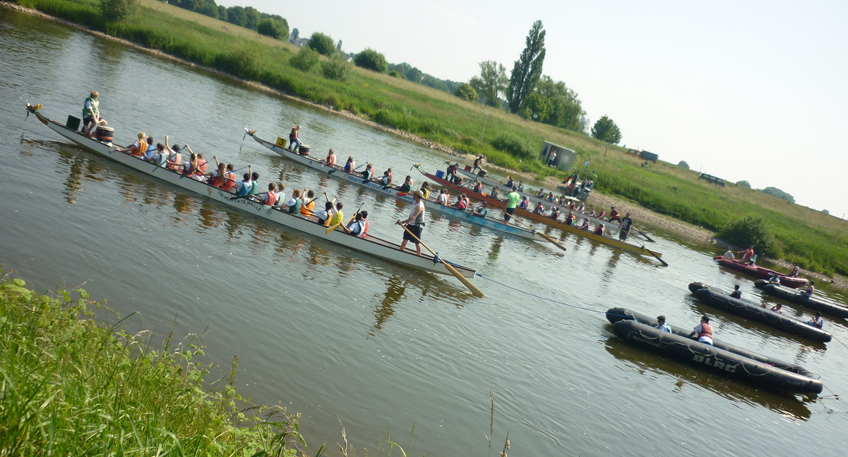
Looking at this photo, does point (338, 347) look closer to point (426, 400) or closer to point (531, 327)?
point (426, 400)

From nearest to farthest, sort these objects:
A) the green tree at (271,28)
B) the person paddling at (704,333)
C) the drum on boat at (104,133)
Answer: the person paddling at (704,333)
the drum on boat at (104,133)
the green tree at (271,28)

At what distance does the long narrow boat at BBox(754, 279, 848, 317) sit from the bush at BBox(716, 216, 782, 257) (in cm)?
1268

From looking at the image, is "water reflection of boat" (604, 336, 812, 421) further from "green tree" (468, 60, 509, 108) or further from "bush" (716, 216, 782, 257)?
"green tree" (468, 60, 509, 108)

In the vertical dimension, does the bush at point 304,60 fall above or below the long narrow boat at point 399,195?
above

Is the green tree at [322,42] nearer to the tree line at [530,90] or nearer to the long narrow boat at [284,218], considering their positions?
the tree line at [530,90]

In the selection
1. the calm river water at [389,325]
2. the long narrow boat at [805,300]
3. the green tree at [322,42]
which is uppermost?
the green tree at [322,42]

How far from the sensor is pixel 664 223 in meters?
44.6

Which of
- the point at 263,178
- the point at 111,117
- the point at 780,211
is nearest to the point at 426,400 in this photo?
the point at 263,178

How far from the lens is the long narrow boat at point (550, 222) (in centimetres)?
2911

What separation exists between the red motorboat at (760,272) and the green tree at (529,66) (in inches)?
Answer: 2447

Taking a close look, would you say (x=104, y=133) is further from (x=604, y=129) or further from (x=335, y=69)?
(x=604, y=129)

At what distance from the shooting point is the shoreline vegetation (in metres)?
43.2

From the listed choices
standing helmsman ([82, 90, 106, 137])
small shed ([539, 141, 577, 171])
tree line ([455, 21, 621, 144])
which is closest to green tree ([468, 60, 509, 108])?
tree line ([455, 21, 621, 144])

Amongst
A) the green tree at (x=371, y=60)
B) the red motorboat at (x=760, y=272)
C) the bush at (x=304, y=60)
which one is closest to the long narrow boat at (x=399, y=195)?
the red motorboat at (x=760, y=272)
